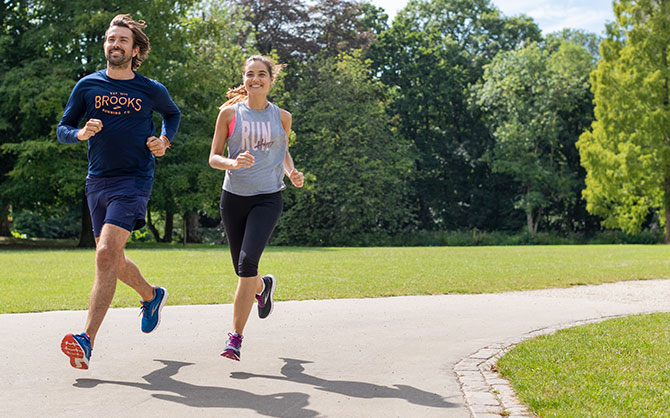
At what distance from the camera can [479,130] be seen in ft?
167

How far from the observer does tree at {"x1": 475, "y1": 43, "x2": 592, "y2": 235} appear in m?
45.1

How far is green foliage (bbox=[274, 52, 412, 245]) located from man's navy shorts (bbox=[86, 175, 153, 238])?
31.7 m

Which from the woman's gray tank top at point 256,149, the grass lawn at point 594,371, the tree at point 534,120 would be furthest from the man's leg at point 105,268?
the tree at point 534,120

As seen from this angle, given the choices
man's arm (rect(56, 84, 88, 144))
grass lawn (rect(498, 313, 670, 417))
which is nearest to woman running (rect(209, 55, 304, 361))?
man's arm (rect(56, 84, 88, 144))

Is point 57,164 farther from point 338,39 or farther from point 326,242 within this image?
point 338,39

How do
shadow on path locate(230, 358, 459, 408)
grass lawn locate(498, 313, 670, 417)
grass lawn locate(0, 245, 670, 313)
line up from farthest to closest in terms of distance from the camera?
grass lawn locate(0, 245, 670, 313)
shadow on path locate(230, 358, 459, 408)
grass lawn locate(498, 313, 670, 417)

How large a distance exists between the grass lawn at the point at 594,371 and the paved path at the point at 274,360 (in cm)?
44

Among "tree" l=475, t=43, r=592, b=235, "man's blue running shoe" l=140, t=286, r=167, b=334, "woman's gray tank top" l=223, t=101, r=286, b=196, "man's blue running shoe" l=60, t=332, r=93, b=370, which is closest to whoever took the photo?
"man's blue running shoe" l=60, t=332, r=93, b=370

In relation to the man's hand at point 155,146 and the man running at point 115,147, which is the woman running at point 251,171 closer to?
the man's hand at point 155,146

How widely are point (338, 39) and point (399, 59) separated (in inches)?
228

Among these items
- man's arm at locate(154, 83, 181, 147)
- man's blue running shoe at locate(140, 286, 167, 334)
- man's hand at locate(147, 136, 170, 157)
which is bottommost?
man's blue running shoe at locate(140, 286, 167, 334)

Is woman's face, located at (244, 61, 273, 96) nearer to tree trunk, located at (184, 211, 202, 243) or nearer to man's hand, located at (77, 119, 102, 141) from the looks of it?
man's hand, located at (77, 119, 102, 141)

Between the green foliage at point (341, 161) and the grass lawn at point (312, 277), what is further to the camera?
the green foliage at point (341, 161)

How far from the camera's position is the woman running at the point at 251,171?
5.43 meters
